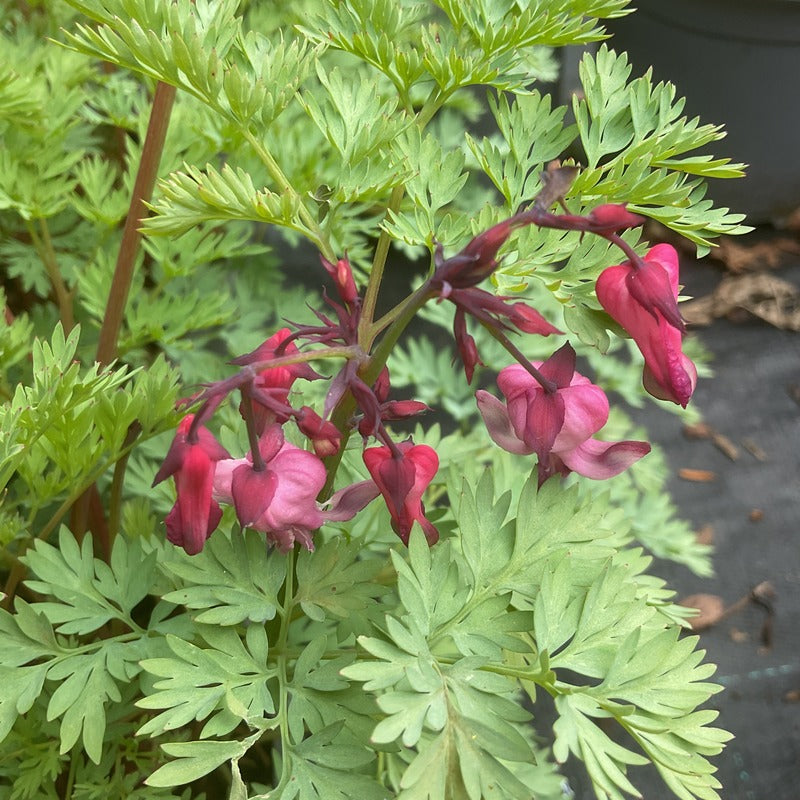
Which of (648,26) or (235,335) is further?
(648,26)

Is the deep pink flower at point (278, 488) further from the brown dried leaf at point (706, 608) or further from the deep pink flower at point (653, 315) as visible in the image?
the brown dried leaf at point (706, 608)

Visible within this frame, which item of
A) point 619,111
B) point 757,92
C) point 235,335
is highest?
point 619,111

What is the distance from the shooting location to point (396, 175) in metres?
0.67

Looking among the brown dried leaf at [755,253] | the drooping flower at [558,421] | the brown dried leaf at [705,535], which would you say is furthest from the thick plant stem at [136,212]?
the brown dried leaf at [755,253]

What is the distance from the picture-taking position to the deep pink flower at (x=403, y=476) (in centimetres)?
62

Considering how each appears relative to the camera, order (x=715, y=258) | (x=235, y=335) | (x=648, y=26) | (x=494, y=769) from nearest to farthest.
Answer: (x=494, y=769), (x=235, y=335), (x=648, y=26), (x=715, y=258)

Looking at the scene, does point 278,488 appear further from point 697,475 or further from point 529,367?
point 697,475

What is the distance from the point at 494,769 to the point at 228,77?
21.1 inches

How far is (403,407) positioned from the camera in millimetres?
634

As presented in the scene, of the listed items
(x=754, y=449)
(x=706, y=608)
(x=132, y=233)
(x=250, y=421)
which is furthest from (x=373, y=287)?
(x=754, y=449)

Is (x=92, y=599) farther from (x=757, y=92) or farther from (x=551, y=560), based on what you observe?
(x=757, y=92)

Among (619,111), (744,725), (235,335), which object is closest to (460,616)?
(619,111)

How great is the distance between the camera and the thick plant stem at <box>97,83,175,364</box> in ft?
2.80

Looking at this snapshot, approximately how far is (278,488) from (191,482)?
0.06m
